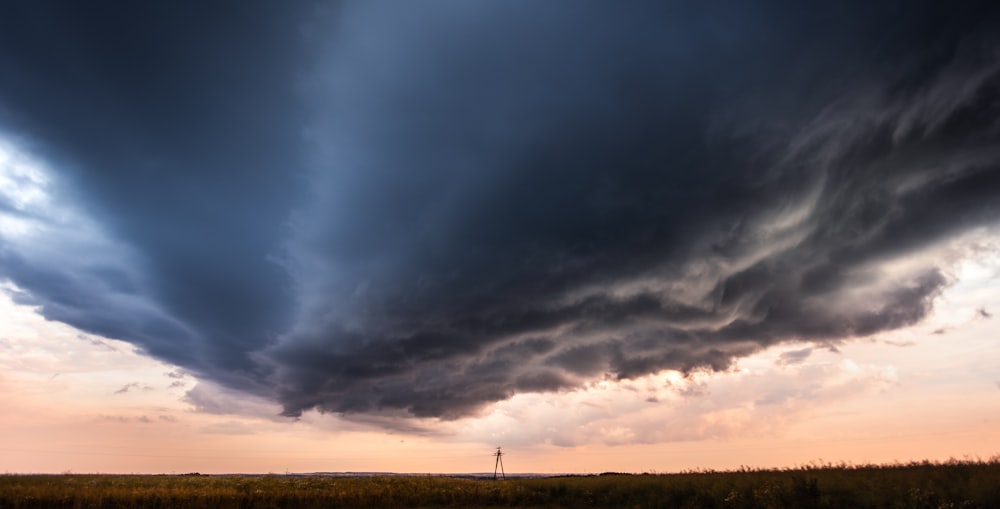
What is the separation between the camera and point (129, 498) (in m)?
40.9

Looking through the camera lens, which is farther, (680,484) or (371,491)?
(371,491)

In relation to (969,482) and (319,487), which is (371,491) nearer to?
(319,487)

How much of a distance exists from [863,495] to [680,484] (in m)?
17.6

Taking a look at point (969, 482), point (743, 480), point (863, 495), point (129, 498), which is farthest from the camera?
point (129, 498)

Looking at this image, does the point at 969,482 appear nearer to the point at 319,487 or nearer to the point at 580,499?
the point at 580,499

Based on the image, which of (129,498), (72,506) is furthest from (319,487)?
(72,506)

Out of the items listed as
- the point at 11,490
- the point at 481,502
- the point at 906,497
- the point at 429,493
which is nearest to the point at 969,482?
the point at 906,497

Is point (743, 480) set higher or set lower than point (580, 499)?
higher

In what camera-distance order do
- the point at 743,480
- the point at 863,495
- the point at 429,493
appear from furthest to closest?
the point at 429,493 → the point at 743,480 → the point at 863,495

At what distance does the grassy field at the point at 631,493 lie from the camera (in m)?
26.0

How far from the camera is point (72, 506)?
129 ft

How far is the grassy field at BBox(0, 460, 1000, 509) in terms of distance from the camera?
26.0 m

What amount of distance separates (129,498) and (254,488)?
39.4 ft

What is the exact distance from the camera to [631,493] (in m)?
47.4
